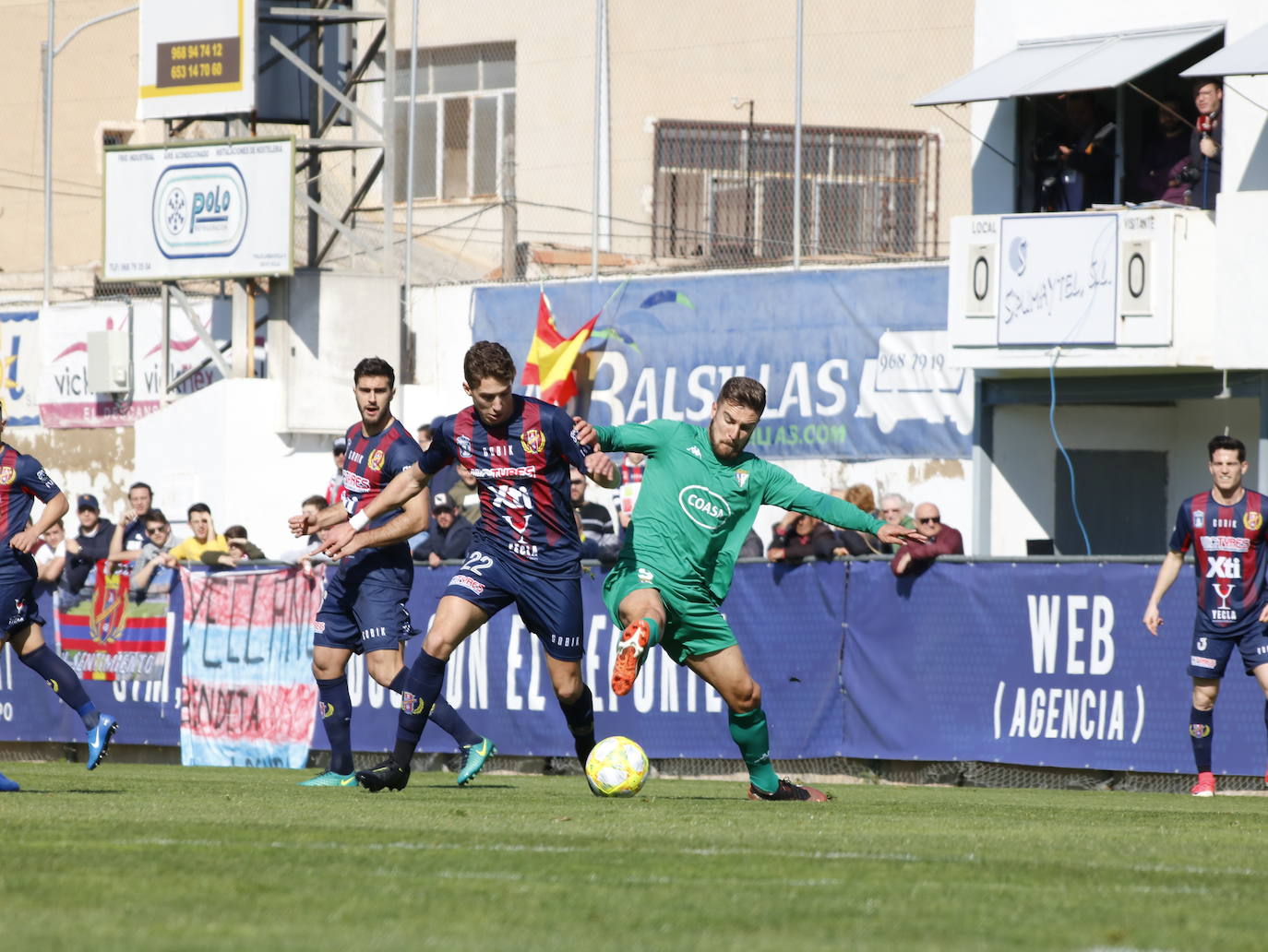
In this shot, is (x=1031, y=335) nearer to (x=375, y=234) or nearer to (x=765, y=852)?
(x=375, y=234)

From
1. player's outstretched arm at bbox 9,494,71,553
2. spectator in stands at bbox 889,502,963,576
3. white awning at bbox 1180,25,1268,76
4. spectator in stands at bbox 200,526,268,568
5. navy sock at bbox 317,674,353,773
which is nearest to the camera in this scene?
player's outstretched arm at bbox 9,494,71,553

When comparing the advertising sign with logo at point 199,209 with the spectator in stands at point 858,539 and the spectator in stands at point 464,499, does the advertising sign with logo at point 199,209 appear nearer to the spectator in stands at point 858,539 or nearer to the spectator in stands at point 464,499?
the spectator in stands at point 464,499

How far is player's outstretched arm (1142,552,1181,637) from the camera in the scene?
13648 millimetres

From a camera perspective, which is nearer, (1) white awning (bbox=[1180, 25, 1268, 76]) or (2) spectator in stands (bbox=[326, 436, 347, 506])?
(2) spectator in stands (bbox=[326, 436, 347, 506])

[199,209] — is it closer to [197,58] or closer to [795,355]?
[197,58]

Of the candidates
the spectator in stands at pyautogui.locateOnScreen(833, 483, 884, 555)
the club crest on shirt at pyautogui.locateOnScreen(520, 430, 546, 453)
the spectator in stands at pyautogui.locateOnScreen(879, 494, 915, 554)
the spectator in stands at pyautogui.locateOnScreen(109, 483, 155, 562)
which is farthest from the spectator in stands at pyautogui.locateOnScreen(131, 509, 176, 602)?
the club crest on shirt at pyautogui.locateOnScreen(520, 430, 546, 453)

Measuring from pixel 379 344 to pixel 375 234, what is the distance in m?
5.07

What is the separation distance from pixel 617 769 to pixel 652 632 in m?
0.92

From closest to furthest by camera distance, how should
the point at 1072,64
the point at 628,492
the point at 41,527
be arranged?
the point at 41,527, the point at 628,492, the point at 1072,64

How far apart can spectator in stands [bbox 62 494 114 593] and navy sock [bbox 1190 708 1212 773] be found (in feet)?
33.7

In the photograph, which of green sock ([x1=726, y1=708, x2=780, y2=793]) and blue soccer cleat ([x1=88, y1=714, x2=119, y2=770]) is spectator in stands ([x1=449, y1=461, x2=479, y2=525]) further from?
green sock ([x1=726, y1=708, x2=780, y2=793])

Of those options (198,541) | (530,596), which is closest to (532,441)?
(530,596)

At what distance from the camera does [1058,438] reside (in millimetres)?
22891

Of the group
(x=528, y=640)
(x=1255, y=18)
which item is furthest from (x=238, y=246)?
(x=1255, y=18)
